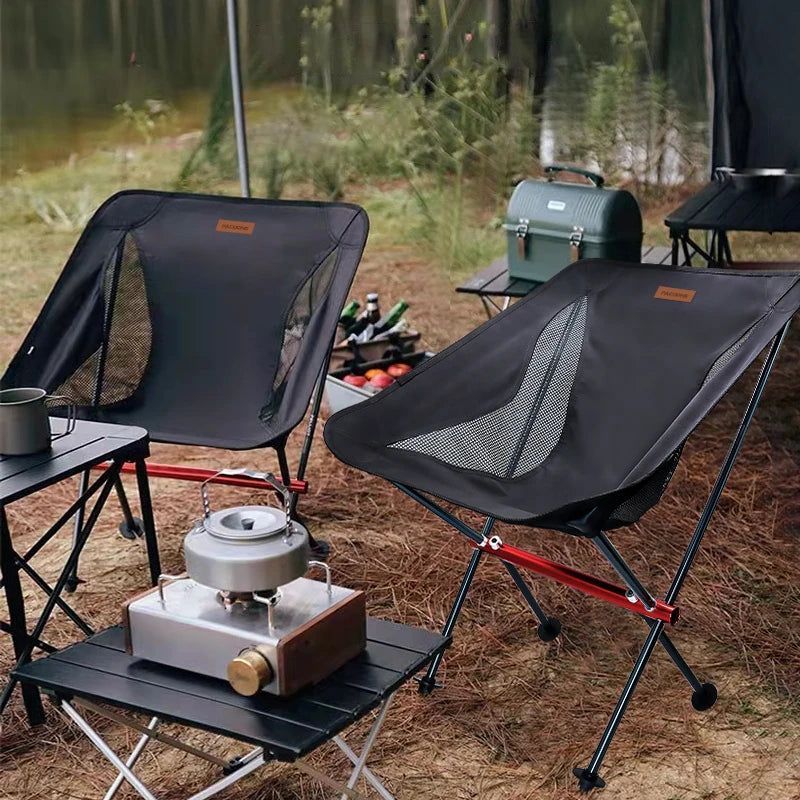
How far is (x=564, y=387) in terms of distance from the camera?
2639mm

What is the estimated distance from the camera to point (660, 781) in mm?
2201

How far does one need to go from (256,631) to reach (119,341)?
158 centimetres

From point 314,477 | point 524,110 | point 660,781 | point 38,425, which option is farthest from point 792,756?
point 524,110

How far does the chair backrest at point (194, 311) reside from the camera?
9.77 feet

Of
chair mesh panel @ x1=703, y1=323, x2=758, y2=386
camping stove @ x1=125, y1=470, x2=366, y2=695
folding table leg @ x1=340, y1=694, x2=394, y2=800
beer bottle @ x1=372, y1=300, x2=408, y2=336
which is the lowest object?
beer bottle @ x1=372, y1=300, x2=408, y2=336

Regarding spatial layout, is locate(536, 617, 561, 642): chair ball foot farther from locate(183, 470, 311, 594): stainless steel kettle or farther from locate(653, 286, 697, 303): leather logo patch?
locate(183, 470, 311, 594): stainless steel kettle

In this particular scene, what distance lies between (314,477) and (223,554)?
2086 mm

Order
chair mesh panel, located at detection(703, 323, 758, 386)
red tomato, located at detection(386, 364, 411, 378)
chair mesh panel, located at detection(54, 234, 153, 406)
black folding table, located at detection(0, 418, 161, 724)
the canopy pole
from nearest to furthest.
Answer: black folding table, located at detection(0, 418, 161, 724), chair mesh panel, located at detection(703, 323, 758, 386), chair mesh panel, located at detection(54, 234, 153, 406), red tomato, located at detection(386, 364, 411, 378), the canopy pole

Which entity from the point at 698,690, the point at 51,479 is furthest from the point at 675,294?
the point at 51,479

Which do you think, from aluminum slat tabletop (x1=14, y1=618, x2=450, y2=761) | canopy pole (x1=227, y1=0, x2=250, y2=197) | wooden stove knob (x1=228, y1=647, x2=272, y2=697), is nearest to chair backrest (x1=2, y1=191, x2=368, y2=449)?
canopy pole (x1=227, y1=0, x2=250, y2=197)

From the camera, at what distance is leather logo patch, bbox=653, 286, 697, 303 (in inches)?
99.0

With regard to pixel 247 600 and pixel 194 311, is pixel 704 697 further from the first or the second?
pixel 194 311

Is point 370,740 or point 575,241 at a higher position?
point 575,241

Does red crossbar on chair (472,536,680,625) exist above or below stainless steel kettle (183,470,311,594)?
below
